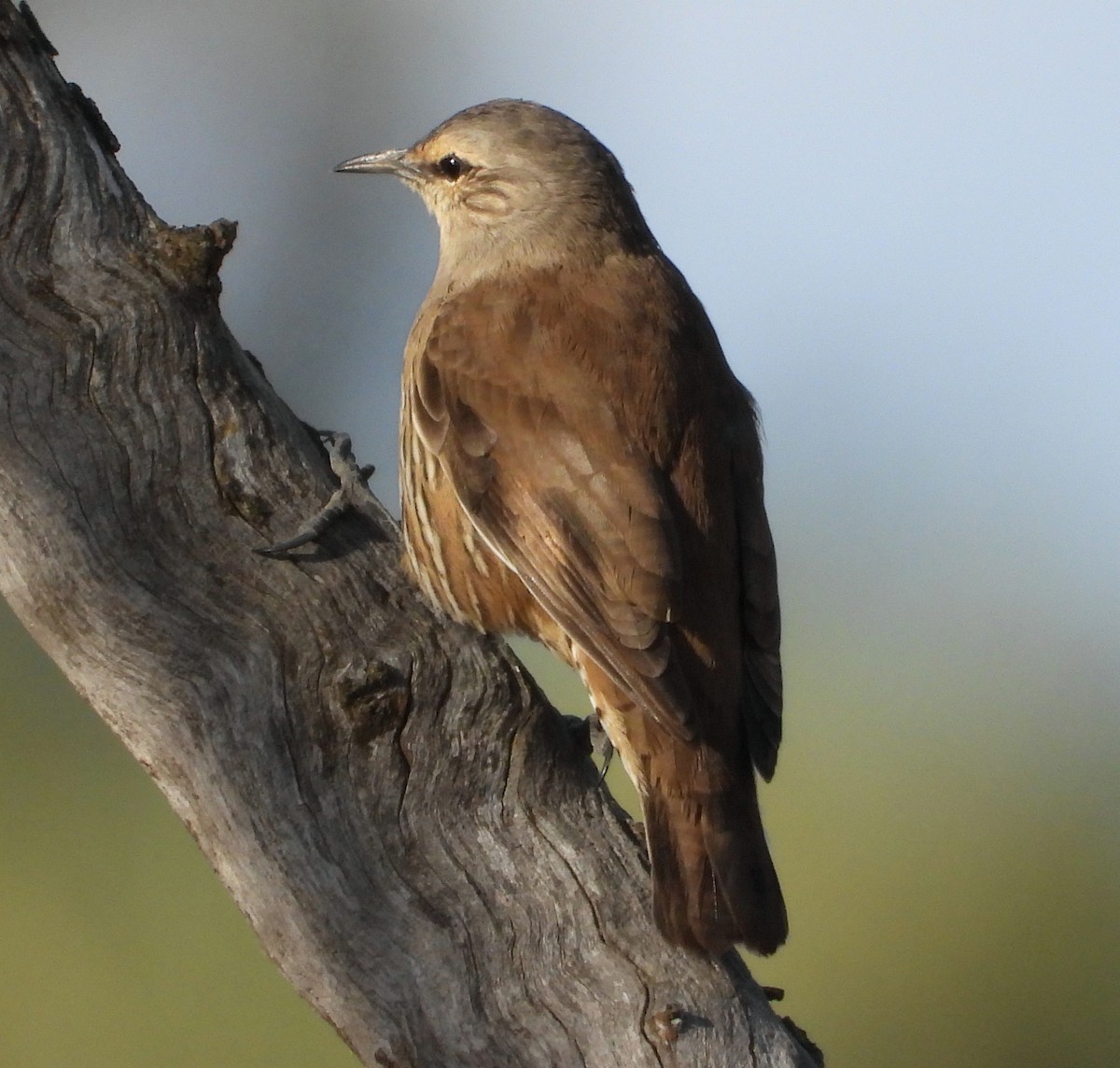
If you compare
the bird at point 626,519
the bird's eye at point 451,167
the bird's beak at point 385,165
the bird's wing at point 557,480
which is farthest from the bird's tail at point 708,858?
the bird's beak at point 385,165

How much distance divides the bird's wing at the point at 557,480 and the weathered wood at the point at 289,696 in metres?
0.22

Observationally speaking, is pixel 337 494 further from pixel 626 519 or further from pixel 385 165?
pixel 385 165

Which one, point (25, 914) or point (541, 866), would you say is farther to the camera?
point (25, 914)

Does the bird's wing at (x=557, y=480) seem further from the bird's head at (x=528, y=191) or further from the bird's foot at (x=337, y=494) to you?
the bird's head at (x=528, y=191)

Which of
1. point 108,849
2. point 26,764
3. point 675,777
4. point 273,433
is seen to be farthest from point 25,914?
point 675,777

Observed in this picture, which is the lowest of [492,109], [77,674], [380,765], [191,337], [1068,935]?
[1068,935]

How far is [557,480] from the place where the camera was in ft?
10.8

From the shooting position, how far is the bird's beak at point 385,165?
4332 millimetres

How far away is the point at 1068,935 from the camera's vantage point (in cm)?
565

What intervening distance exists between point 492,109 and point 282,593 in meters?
1.62

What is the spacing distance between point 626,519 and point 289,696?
753 mm

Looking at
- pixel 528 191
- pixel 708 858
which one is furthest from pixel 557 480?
pixel 528 191

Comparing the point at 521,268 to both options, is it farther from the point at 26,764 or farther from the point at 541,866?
the point at 26,764

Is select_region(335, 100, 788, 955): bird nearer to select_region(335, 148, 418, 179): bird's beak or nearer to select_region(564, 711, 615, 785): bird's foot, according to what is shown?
select_region(564, 711, 615, 785): bird's foot
